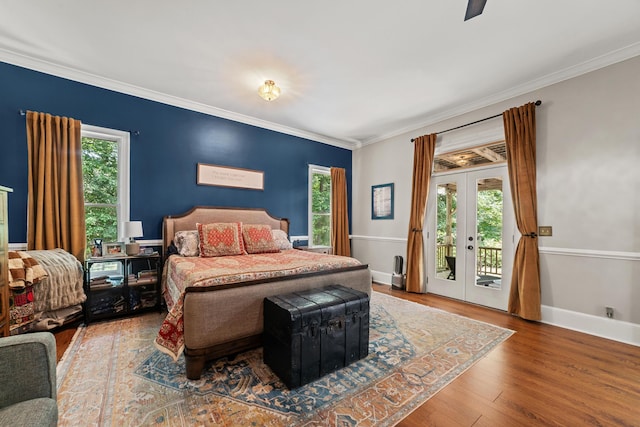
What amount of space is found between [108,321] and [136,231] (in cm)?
105

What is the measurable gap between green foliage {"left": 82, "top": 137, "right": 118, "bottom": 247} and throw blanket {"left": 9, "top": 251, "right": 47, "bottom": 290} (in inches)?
32.5

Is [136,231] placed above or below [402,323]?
above

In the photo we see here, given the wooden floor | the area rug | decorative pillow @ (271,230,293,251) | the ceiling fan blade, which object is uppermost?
the ceiling fan blade

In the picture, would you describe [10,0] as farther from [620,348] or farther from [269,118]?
[620,348]

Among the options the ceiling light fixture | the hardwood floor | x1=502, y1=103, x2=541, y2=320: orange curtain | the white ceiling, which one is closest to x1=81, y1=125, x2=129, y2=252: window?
the white ceiling

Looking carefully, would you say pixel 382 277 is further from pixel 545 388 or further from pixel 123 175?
pixel 123 175

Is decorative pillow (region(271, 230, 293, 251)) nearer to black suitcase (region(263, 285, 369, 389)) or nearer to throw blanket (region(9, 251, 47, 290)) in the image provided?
black suitcase (region(263, 285, 369, 389))

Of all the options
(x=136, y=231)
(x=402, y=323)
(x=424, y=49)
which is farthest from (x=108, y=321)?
(x=424, y=49)

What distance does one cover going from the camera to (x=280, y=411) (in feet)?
5.33

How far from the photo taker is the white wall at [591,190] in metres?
2.65

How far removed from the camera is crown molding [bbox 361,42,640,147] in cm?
266

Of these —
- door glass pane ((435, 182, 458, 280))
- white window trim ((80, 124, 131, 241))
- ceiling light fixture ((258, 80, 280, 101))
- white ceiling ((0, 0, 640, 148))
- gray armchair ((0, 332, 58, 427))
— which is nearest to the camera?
gray armchair ((0, 332, 58, 427))

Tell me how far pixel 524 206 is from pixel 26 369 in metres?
4.34

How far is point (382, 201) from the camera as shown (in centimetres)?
520
